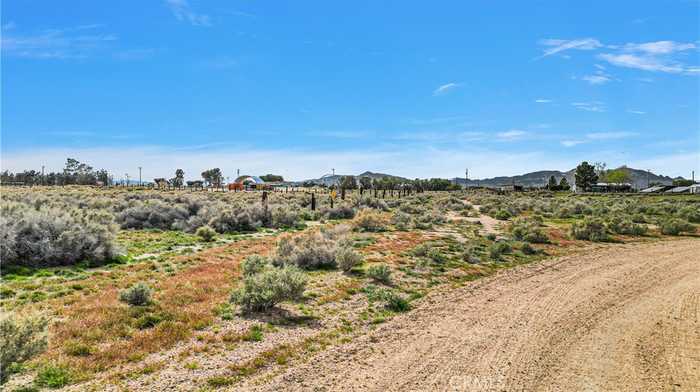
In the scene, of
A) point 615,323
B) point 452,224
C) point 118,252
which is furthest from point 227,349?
point 452,224

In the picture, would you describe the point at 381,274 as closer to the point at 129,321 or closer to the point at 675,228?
the point at 129,321

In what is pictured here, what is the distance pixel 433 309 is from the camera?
10.4 meters

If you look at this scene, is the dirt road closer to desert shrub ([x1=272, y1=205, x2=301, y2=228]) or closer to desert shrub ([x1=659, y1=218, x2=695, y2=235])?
desert shrub ([x1=659, y1=218, x2=695, y2=235])

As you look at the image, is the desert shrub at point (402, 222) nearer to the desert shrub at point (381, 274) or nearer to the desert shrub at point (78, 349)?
the desert shrub at point (381, 274)

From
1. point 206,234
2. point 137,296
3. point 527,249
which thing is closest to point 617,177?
point 527,249

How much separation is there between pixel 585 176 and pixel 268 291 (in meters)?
124

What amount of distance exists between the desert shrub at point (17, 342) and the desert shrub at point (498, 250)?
15.8 m

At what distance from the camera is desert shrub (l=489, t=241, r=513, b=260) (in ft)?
58.7

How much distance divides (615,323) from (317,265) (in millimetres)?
9505

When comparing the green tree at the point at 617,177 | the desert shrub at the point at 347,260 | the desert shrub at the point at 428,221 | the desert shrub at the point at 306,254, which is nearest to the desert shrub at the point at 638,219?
the desert shrub at the point at 428,221

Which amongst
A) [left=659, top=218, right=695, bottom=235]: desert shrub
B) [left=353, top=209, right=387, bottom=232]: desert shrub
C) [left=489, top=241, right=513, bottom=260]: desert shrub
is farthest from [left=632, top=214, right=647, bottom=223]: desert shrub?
[left=353, top=209, right=387, bottom=232]: desert shrub

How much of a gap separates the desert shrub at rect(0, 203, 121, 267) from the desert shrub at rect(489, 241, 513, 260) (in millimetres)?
15378

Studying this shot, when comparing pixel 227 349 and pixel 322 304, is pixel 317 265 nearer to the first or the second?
pixel 322 304

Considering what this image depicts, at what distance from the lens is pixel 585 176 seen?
113938 mm
